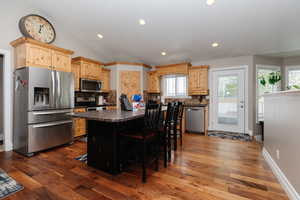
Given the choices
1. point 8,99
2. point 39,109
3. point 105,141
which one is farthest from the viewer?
point 8,99

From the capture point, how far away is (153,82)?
565 centimetres

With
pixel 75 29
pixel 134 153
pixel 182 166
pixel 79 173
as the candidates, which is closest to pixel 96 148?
pixel 79 173

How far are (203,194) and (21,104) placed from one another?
3553 mm

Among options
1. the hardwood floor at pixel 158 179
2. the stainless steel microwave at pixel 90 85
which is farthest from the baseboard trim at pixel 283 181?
the stainless steel microwave at pixel 90 85

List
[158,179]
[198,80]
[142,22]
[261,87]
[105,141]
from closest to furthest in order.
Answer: [158,179]
[105,141]
[142,22]
[261,87]
[198,80]

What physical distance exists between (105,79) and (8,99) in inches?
104

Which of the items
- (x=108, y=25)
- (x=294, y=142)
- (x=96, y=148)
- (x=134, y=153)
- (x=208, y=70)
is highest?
(x=108, y=25)

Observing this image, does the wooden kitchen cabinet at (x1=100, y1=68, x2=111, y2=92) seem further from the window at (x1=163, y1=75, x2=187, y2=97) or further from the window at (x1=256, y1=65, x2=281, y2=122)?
the window at (x1=256, y1=65, x2=281, y2=122)

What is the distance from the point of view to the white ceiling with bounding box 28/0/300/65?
2.83 m

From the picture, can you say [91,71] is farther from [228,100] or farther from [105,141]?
[228,100]

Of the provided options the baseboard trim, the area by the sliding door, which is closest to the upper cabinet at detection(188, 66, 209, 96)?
the area by the sliding door

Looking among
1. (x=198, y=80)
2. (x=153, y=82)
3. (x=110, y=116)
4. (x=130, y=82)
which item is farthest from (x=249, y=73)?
(x=110, y=116)

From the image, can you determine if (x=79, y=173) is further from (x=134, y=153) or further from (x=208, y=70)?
(x=208, y=70)

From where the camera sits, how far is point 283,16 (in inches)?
112
